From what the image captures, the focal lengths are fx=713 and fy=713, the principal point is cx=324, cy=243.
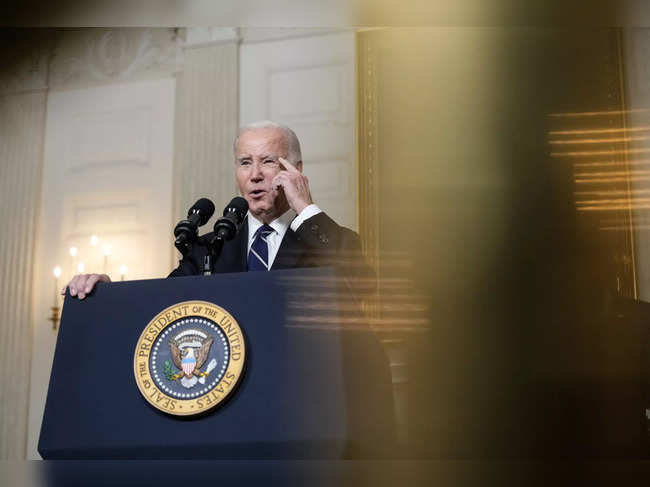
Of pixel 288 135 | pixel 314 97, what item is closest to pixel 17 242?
pixel 314 97

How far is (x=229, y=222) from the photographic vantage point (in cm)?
113

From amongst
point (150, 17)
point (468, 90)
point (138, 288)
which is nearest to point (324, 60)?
point (468, 90)

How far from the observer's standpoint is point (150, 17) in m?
0.64

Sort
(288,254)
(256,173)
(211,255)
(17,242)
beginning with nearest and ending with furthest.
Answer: (211,255) → (288,254) → (256,173) → (17,242)

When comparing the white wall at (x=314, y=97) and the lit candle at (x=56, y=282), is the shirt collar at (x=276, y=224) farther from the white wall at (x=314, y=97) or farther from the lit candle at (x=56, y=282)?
the lit candle at (x=56, y=282)

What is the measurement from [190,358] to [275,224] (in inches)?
26.2

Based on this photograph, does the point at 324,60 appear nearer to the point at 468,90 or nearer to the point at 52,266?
the point at 468,90

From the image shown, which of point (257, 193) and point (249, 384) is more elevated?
point (257, 193)

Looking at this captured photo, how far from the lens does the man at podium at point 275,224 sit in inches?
52.0

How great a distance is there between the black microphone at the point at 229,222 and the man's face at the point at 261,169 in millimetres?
344

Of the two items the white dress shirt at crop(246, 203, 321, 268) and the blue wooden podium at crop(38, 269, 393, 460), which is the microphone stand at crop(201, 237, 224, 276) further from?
the white dress shirt at crop(246, 203, 321, 268)

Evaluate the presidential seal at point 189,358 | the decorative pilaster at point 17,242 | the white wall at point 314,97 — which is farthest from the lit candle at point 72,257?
the presidential seal at point 189,358

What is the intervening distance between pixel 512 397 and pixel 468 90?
1430 mm

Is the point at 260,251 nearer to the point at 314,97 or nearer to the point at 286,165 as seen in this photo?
the point at 286,165
